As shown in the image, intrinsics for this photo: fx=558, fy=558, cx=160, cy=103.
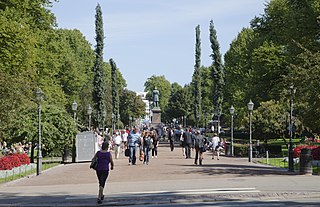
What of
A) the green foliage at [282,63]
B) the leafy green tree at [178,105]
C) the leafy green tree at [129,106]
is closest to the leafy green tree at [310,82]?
the green foliage at [282,63]

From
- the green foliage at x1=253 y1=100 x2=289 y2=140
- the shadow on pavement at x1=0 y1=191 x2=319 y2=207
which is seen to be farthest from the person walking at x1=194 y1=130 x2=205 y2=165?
the green foliage at x1=253 y1=100 x2=289 y2=140

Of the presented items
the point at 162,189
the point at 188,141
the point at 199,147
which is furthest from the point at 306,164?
the point at 188,141

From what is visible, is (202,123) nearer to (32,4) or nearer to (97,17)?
(97,17)

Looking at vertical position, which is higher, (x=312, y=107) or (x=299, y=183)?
(x=312, y=107)

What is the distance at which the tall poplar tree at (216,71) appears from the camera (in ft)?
288

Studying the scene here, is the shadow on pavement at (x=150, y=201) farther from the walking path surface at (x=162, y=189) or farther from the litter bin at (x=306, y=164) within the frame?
the litter bin at (x=306, y=164)

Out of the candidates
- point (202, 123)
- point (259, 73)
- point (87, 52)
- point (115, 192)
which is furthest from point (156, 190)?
point (202, 123)

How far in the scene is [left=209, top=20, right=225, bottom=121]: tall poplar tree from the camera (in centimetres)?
8788

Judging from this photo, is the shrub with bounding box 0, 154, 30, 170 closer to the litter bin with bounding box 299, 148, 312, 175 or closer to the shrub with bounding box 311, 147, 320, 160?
the litter bin with bounding box 299, 148, 312, 175

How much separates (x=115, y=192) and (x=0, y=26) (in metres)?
19.7

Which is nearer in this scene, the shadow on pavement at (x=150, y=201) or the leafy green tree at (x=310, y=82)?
the shadow on pavement at (x=150, y=201)

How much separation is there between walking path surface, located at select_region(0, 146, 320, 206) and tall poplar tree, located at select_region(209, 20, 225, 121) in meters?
63.3

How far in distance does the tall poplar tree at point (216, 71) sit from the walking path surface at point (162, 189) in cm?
6331

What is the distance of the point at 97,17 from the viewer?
83500 millimetres
